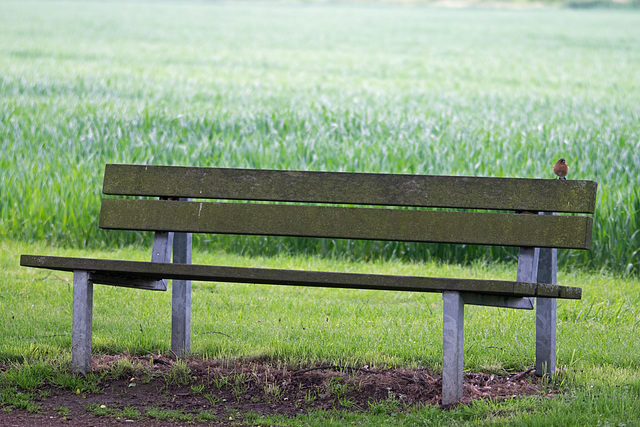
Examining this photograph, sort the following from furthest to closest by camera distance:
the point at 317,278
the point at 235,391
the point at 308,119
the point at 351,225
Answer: the point at 308,119
the point at 351,225
the point at 235,391
the point at 317,278

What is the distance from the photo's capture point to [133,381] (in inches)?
134

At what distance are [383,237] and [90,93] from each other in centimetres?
1163

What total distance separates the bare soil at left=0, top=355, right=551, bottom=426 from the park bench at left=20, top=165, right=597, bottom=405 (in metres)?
0.18

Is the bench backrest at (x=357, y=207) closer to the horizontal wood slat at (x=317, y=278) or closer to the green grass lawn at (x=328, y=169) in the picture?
the horizontal wood slat at (x=317, y=278)

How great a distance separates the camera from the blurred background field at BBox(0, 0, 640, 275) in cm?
644

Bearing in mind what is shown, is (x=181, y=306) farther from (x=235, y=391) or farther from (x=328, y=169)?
(x=328, y=169)

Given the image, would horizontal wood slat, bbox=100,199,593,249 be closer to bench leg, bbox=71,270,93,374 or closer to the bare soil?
bench leg, bbox=71,270,93,374

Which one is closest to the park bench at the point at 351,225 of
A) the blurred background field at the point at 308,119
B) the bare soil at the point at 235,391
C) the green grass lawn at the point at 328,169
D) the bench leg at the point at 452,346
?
the bench leg at the point at 452,346

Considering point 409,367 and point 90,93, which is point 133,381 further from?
point 90,93

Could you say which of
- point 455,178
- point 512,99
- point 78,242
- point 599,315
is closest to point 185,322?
point 455,178

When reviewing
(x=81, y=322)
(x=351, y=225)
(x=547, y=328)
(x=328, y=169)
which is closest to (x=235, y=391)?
(x=81, y=322)

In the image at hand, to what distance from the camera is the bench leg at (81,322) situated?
3.31m

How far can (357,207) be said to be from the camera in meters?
3.31

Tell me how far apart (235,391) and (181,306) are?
62 centimetres
